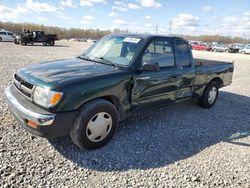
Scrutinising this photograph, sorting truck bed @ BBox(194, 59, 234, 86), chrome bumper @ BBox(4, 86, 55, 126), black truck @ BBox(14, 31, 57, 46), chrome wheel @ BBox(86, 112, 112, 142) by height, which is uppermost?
black truck @ BBox(14, 31, 57, 46)

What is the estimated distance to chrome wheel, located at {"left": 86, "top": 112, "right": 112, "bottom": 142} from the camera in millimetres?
3521

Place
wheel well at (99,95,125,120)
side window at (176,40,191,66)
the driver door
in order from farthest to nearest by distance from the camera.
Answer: side window at (176,40,191,66) → the driver door → wheel well at (99,95,125,120)

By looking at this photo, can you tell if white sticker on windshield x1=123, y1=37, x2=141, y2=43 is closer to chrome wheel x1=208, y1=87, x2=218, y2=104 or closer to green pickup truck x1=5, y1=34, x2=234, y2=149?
green pickup truck x1=5, y1=34, x2=234, y2=149

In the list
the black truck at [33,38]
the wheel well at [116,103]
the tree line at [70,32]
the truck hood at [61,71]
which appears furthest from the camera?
the tree line at [70,32]

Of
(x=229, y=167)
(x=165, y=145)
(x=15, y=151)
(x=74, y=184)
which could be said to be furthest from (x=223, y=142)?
(x=15, y=151)

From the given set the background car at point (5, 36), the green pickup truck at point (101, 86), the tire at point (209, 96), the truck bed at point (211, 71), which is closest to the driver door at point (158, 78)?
the green pickup truck at point (101, 86)

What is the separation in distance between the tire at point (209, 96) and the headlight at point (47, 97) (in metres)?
4.11

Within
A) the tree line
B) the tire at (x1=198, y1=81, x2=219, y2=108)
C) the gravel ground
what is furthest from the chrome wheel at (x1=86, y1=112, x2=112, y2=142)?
the tree line

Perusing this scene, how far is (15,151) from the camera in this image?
3400 millimetres

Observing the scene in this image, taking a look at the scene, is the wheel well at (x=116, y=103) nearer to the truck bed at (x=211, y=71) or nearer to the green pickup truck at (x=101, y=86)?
the green pickup truck at (x=101, y=86)

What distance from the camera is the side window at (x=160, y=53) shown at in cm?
431

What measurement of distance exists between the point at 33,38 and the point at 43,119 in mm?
28974

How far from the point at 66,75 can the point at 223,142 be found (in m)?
3.08

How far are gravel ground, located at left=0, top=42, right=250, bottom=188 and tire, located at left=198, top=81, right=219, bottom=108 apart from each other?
3.45 ft
